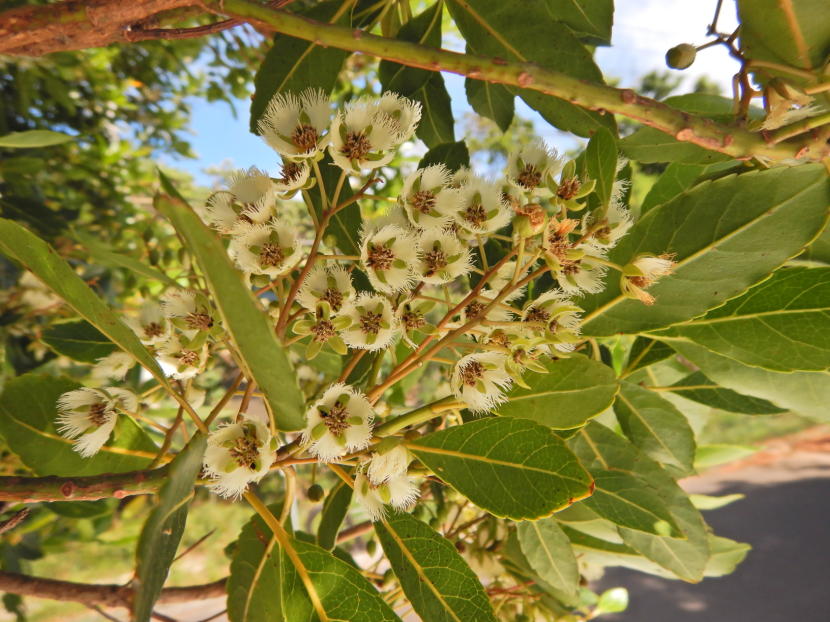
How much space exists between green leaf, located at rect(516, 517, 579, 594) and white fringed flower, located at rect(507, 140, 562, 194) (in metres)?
0.43

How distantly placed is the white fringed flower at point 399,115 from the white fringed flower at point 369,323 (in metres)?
0.15

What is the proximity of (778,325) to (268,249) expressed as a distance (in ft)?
A: 1.63

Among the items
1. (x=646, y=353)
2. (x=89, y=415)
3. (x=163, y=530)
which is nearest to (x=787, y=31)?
(x=646, y=353)

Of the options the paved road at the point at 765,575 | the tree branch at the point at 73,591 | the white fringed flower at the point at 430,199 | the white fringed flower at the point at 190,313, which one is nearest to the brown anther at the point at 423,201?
the white fringed flower at the point at 430,199

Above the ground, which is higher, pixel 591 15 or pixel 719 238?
pixel 591 15

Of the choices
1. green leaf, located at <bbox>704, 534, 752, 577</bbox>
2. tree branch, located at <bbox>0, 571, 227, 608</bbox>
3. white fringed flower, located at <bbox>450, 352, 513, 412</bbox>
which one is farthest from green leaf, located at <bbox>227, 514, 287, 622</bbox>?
green leaf, located at <bbox>704, 534, 752, 577</bbox>

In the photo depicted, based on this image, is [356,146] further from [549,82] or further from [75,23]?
[75,23]

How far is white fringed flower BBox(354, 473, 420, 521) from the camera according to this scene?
0.47 meters

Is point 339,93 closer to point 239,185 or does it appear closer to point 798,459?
point 239,185

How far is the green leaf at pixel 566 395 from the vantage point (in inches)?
19.3

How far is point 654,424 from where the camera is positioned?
700 mm

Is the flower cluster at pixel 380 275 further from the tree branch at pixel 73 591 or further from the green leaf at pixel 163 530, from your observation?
the tree branch at pixel 73 591

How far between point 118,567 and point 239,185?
395 cm

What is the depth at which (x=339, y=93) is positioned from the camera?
1.80m
